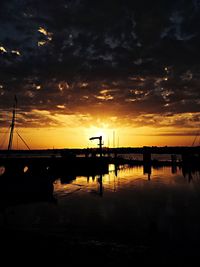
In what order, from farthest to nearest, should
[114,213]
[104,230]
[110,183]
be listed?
[110,183], [114,213], [104,230]

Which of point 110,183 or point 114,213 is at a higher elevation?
point 110,183

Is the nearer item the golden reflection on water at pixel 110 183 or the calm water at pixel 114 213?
the calm water at pixel 114 213

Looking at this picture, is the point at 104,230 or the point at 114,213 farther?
the point at 114,213

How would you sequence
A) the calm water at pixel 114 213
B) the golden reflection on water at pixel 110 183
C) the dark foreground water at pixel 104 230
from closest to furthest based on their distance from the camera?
1. the dark foreground water at pixel 104 230
2. the calm water at pixel 114 213
3. the golden reflection on water at pixel 110 183

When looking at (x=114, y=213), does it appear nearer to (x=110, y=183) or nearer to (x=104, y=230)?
(x=104, y=230)

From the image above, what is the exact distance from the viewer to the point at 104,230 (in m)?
15.7

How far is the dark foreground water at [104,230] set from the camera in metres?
9.91

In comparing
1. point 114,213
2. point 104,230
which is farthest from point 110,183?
point 104,230

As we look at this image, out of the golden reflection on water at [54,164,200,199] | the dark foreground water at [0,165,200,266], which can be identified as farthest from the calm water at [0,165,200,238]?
the golden reflection on water at [54,164,200,199]

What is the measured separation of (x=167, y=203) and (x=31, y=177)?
1638 centimetres

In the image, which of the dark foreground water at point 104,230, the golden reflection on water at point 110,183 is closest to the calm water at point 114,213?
the dark foreground water at point 104,230

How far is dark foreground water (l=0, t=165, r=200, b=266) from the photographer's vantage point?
32.5 feet

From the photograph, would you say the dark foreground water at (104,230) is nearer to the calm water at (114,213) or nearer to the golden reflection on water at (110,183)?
the calm water at (114,213)

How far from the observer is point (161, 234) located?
15.0 metres
